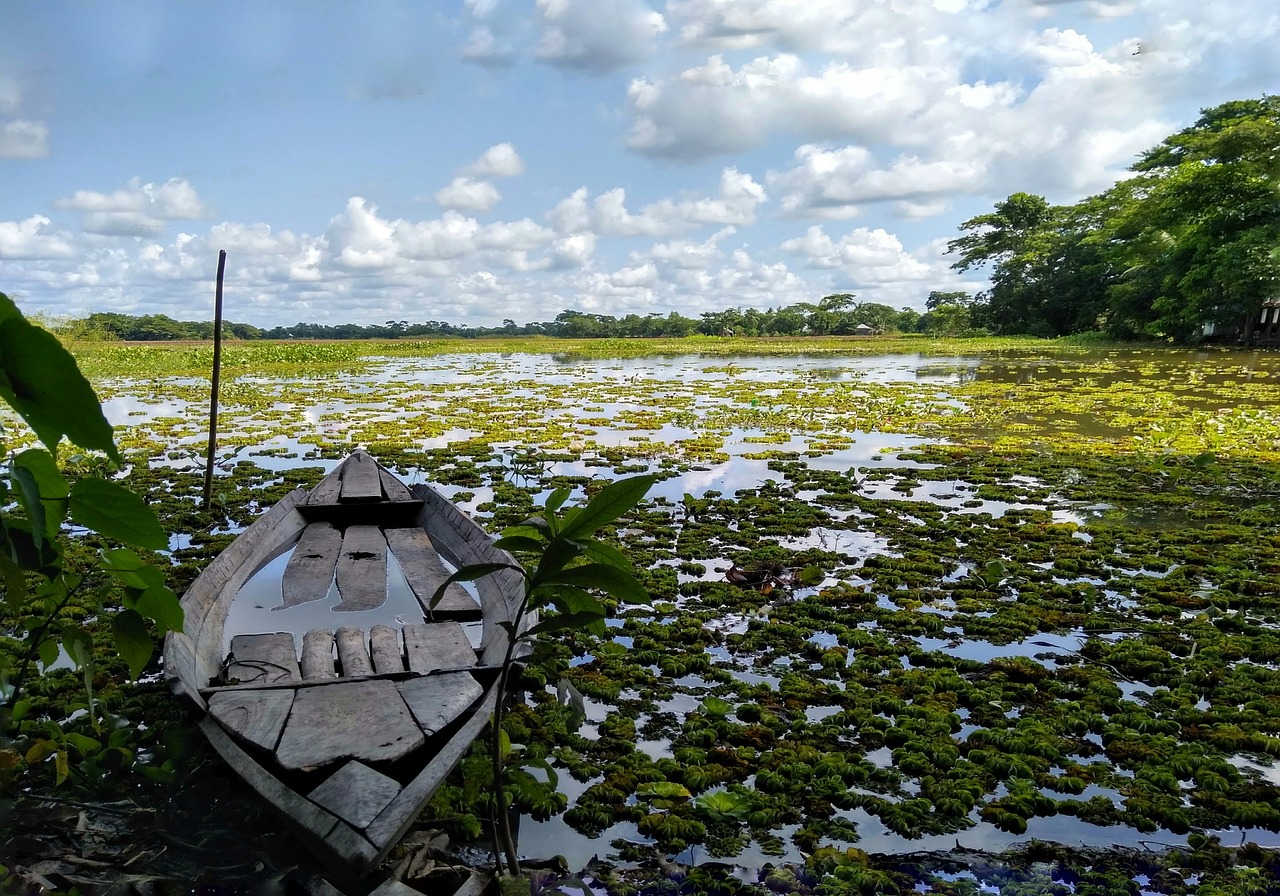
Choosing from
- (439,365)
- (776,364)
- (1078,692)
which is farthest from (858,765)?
(439,365)

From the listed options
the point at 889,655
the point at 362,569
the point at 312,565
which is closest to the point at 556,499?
the point at 889,655

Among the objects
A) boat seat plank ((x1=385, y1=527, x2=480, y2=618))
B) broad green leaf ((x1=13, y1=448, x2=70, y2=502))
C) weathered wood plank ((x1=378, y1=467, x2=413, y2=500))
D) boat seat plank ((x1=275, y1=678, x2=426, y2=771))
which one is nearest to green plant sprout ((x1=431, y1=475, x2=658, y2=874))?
broad green leaf ((x1=13, y1=448, x2=70, y2=502))

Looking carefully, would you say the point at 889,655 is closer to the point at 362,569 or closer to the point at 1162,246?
the point at 362,569

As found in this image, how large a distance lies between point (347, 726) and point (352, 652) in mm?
964

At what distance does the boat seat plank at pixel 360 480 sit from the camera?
19.0ft

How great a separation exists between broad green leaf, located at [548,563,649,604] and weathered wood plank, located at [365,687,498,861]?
29.1 inches

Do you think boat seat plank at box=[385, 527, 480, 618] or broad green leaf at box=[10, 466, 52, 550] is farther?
boat seat plank at box=[385, 527, 480, 618]

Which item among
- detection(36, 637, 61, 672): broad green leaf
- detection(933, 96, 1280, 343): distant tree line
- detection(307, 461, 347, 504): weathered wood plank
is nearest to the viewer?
detection(36, 637, 61, 672): broad green leaf

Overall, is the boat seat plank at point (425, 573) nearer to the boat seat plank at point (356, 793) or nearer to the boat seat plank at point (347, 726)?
the boat seat plank at point (347, 726)

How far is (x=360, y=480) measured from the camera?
240 inches

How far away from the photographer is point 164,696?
132 inches

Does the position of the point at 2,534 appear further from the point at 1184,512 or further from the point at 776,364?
the point at 776,364

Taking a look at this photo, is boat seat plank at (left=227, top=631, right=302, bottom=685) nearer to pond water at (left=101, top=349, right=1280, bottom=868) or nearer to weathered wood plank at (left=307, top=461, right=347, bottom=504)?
pond water at (left=101, top=349, right=1280, bottom=868)

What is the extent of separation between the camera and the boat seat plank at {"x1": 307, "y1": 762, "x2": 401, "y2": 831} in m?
1.92
